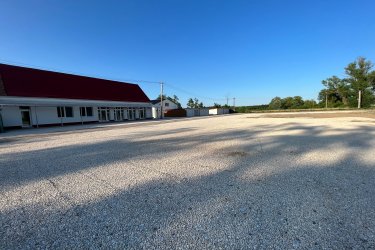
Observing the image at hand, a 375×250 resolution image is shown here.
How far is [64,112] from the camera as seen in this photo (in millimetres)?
22922

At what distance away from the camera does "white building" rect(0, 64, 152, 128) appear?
19.0 metres

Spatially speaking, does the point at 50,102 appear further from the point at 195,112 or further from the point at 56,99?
the point at 195,112

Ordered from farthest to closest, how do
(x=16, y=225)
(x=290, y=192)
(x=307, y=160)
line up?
(x=307, y=160) < (x=290, y=192) < (x=16, y=225)

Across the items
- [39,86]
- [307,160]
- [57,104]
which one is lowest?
[307,160]

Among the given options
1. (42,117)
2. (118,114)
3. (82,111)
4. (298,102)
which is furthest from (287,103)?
(42,117)

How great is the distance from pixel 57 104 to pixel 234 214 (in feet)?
78.6

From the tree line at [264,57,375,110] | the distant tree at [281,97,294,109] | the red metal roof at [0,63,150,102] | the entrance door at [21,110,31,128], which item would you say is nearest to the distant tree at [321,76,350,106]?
the tree line at [264,57,375,110]

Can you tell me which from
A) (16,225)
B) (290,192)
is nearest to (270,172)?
(290,192)

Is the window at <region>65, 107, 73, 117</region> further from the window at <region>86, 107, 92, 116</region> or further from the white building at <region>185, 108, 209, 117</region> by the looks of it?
the white building at <region>185, 108, 209, 117</region>

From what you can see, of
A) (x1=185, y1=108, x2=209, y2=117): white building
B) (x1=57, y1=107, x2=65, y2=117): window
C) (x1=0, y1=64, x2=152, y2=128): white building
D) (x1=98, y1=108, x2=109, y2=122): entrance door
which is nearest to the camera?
(x1=0, y1=64, x2=152, y2=128): white building

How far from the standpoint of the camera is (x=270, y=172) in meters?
4.57

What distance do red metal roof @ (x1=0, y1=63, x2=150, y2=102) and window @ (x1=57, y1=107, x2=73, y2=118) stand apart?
140 centimetres

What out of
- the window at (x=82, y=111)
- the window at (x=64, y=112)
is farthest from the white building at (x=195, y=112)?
the window at (x=64, y=112)

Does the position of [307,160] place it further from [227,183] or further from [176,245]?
[176,245]
